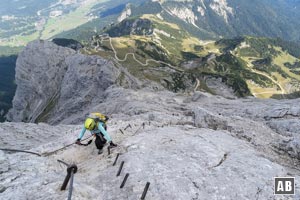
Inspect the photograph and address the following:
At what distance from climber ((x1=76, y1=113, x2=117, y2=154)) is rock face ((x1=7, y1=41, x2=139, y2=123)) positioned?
7649 centimetres

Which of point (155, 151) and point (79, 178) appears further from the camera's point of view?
point (155, 151)

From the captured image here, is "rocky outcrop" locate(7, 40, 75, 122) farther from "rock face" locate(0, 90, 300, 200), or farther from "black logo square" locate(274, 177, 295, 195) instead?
"black logo square" locate(274, 177, 295, 195)

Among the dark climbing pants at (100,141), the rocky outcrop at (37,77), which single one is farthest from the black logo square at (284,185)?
the rocky outcrop at (37,77)

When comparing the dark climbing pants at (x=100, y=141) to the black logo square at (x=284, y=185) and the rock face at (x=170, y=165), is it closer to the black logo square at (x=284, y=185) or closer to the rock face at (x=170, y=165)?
the rock face at (x=170, y=165)

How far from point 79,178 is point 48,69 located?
154 meters

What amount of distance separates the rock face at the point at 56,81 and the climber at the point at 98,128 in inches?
3011

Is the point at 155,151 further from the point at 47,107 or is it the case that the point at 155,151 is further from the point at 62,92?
the point at 47,107

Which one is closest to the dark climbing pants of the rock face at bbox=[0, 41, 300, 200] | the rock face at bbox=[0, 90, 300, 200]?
the rock face at bbox=[0, 41, 300, 200]

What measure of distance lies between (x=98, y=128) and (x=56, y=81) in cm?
13549

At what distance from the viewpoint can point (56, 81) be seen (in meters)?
157

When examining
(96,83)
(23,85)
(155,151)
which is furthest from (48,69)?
(155,151)

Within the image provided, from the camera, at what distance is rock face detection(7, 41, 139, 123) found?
392ft

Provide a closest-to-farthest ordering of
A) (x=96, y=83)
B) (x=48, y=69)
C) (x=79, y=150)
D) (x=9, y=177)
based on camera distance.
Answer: (x=9, y=177) < (x=79, y=150) < (x=96, y=83) < (x=48, y=69)

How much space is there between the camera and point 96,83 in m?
123
